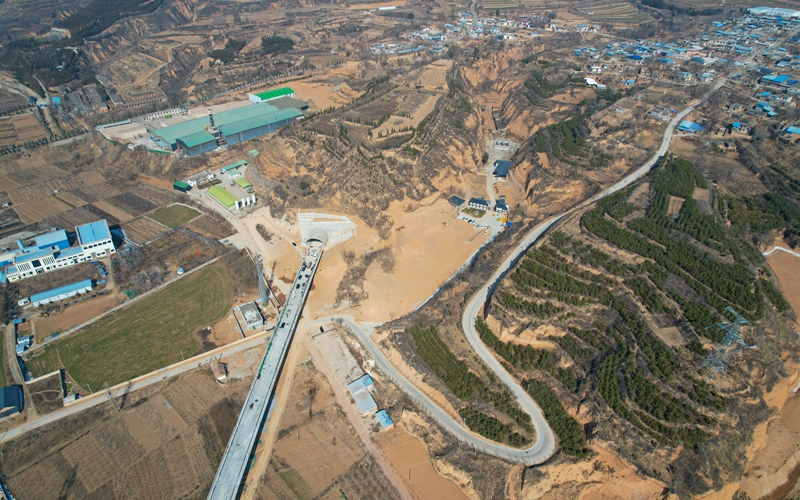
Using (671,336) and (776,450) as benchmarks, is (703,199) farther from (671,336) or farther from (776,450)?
(776,450)

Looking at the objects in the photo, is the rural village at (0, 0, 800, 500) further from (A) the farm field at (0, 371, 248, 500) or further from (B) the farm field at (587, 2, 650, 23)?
(B) the farm field at (587, 2, 650, 23)

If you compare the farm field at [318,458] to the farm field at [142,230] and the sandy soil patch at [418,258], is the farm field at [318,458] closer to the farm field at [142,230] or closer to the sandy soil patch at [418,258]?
the sandy soil patch at [418,258]

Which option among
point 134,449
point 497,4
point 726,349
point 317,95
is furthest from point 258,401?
point 497,4

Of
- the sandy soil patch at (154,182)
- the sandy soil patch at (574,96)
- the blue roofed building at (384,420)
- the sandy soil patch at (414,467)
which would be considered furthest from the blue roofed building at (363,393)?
the sandy soil patch at (574,96)

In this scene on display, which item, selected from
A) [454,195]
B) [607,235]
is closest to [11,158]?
[454,195]

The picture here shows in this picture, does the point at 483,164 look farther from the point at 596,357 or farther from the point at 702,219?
the point at 596,357

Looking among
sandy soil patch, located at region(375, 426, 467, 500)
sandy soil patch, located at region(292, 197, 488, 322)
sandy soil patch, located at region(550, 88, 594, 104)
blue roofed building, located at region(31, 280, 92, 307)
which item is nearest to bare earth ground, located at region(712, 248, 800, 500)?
sandy soil patch, located at region(375, 426, 467, 500)
